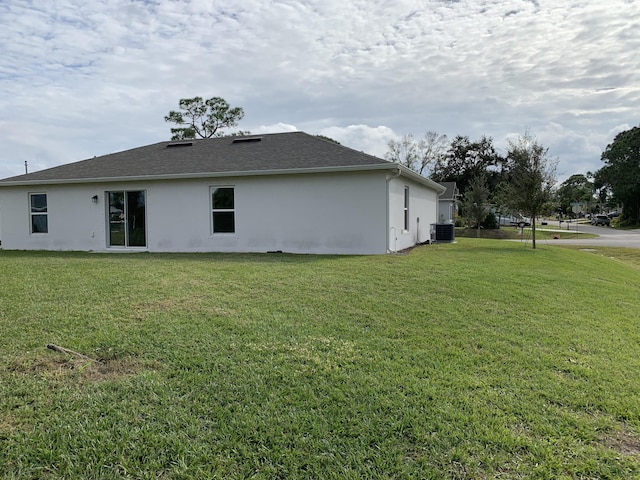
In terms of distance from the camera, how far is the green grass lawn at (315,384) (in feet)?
8.45

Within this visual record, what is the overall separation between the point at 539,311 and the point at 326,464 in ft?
15.1

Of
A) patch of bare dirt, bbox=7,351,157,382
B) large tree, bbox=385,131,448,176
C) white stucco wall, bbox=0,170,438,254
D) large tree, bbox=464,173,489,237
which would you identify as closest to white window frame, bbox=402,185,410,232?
white stucco wall, bbox=0,170,438,254

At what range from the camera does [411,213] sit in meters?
15.6

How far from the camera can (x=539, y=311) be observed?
5.94 meters

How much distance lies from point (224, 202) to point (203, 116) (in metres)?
29.5

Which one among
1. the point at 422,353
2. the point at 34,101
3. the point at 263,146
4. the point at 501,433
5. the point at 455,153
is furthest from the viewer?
the point at 455,153

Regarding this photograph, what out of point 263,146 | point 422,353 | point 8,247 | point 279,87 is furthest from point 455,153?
point 422,353

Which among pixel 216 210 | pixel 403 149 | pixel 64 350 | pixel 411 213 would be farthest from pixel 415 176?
pixel 403 149

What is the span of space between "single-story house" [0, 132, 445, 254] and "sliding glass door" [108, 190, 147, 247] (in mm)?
A: 34

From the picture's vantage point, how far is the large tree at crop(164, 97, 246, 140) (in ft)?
128

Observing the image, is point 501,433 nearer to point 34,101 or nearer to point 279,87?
point 279,87

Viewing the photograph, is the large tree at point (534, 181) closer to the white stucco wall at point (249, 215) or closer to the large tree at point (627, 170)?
the white stucco wall at point (249, 215)

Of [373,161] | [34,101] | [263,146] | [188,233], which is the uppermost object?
[34,101]

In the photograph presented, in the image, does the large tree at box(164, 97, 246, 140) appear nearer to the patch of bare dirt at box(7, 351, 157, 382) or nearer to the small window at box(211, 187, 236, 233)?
the small window at box(211, 187, 236, 233)
